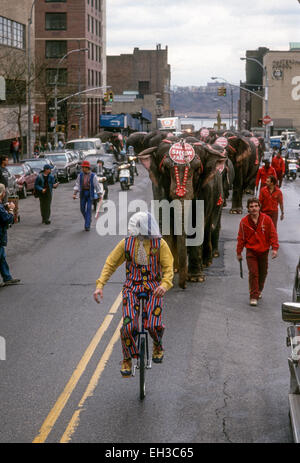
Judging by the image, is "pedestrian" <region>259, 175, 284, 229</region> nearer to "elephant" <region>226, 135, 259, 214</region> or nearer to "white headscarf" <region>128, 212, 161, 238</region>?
"elephant" <region>226, 135, 259, 214</region>

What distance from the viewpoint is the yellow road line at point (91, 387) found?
7.20 m

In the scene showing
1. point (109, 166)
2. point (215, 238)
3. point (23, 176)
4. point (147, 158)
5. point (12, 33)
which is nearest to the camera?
point (147, 158)

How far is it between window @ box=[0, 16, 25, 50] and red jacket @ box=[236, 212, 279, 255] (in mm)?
47593

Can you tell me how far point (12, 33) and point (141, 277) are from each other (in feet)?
181

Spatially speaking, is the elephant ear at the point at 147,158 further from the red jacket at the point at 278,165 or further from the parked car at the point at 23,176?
the parked car at the point at 23,176

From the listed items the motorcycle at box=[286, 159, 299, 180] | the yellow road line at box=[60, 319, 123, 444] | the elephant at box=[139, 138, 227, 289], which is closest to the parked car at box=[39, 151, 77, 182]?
the motorcycle at box=[286, 159, 299, 180]

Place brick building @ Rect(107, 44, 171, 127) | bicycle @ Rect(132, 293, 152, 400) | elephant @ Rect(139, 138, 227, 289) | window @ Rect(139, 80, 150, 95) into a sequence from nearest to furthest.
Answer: bicycle @ Rect(132, 293, 152, 400)
elephant @ Rect(139, 138, 227, 289)
brick building @ Rect(107, 44, 171, 127)
window @ Rect(139, 80, 150, 95)

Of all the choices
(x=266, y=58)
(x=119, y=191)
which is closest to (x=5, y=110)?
(x=119, y=191)

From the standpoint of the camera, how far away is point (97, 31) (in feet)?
349

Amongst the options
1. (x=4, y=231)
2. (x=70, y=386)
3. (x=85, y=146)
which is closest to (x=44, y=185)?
(x=4, y=231)

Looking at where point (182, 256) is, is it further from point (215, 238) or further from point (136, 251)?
point (136, 251)

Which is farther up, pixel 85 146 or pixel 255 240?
pixel 85 146

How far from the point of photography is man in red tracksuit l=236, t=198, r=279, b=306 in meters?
12.2

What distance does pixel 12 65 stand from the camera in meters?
54.7
